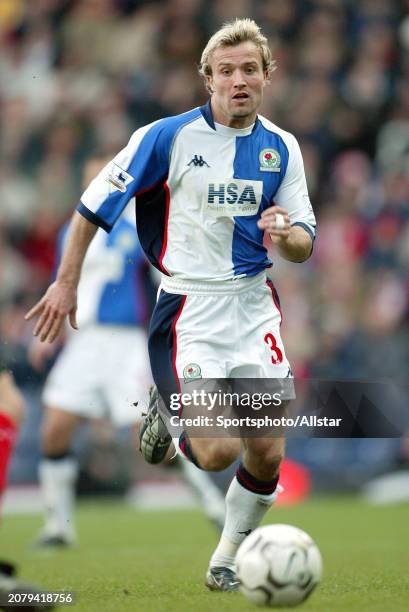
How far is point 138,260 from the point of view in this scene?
924 cm

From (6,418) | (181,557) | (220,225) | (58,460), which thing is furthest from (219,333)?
(58,460)

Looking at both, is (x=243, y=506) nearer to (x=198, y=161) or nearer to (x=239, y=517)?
(x=239, y=517)

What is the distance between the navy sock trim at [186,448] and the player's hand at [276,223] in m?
1.08

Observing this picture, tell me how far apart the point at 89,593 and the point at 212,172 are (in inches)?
81.5

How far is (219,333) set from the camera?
5645mm

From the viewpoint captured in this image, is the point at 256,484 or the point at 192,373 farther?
the point at 256,484

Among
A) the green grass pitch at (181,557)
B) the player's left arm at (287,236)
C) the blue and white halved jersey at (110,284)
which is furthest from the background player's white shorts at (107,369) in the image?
the player's left arm at (287,236)

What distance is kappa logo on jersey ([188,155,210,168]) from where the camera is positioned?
18.6ft

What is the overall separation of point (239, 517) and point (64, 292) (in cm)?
138

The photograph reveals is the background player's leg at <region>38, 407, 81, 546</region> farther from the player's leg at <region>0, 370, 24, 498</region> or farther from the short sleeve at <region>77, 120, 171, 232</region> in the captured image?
the player's leg at <region>0, 370, 24, 498</region>

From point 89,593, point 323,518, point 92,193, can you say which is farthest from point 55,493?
point 92,193

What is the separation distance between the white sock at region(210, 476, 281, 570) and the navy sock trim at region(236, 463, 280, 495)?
0.05 feet

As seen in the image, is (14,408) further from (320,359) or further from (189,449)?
(320,359)

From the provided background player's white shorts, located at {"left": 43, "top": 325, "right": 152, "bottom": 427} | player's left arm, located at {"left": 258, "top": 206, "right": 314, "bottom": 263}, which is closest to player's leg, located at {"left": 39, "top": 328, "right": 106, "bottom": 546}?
background player's white shorts, located at {"left": 43, "top": 325, "right": 152, "bottom": 427}
